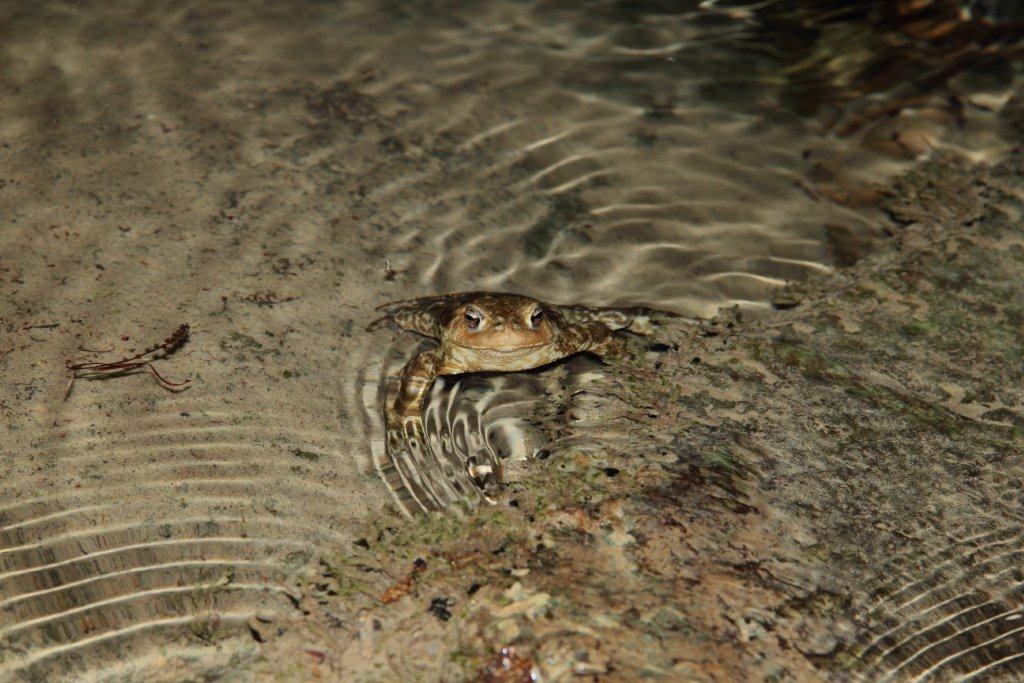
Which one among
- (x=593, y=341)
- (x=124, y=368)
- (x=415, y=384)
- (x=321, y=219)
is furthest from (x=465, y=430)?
(x=321, y=219)

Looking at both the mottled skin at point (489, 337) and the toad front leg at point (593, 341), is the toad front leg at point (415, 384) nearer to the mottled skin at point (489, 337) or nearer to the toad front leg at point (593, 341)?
the mottled skin at point (489, 337)

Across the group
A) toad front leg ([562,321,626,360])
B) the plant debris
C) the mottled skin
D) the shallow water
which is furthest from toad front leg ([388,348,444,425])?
the plant debris

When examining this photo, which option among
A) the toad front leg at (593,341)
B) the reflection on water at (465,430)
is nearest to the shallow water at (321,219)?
the reflection on water at (465,430)

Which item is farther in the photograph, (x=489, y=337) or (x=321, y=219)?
(x=321, y=219)

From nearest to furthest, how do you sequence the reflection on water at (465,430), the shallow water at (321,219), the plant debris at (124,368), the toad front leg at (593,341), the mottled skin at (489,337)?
1. the shallow water at (321,219)
2. the reflection on water at (465,430)
3. the plant debris at (124,368)
4. the mottled skin at (489,337)
5. the toad front leg at (593,341)

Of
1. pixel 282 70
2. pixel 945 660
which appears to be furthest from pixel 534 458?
pixel 282 70

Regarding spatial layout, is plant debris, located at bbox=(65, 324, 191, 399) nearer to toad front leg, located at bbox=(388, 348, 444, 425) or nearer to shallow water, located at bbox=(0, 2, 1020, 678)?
shallow water, located at bbox=(0, 2, 1020, 678)

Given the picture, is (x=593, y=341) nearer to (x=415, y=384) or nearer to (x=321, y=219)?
(x=415, y=384)
